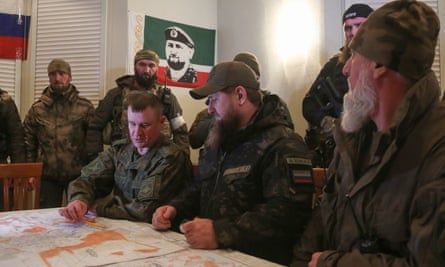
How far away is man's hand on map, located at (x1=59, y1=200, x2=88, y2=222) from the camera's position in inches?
64.6

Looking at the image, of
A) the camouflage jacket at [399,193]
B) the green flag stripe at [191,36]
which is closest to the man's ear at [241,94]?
the camouflage jacket at [399,193]

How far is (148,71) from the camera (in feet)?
10.8

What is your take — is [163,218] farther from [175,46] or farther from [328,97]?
[175,46]

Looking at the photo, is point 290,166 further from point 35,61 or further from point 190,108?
point 35,61

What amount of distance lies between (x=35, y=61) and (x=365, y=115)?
3.61 m

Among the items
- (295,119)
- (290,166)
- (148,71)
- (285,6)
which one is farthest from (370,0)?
(290,166)

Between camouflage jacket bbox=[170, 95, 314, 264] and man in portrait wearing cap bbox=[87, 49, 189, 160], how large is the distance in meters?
1.64

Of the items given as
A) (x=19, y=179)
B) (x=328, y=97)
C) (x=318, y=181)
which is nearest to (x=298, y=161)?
(x=318, y=181)

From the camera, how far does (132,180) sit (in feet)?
5.96

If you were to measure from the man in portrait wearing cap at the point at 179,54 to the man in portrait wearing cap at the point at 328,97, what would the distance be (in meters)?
1.55

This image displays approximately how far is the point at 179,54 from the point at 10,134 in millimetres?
1665

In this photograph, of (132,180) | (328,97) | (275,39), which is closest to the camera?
(132,180)

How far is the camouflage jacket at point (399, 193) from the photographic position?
2.72 feet

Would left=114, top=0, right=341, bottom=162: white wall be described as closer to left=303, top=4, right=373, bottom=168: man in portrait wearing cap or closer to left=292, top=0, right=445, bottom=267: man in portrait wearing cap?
left=303, top=4, right=373, bottom=168: man in portrait wearing cap
